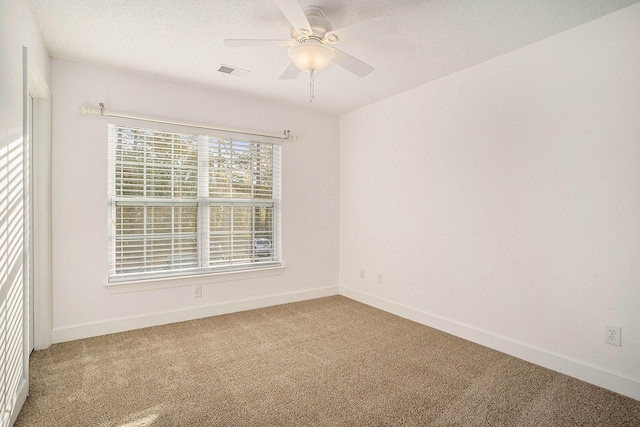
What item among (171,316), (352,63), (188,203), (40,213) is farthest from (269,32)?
(171,316)

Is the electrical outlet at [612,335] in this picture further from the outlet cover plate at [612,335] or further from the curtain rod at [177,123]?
the curtain rod at [177,123]

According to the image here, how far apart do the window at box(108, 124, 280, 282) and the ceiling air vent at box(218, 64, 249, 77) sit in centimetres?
75

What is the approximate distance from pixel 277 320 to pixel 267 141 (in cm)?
201

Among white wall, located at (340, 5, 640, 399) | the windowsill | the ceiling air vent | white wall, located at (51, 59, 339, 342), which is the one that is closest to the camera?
white wall, located at (340, 5, 640, 399)

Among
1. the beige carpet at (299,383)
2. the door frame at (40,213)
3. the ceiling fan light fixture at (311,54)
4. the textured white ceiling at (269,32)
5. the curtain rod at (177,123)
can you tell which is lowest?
the beige carpet at (299,383)

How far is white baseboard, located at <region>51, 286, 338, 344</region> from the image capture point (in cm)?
299

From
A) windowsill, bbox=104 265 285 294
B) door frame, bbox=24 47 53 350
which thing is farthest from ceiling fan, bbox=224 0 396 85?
windowsill, bbox=104 265 285 294

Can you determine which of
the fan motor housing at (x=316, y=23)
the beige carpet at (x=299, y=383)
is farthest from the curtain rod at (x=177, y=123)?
the beige carpet at (x=299, y=383)

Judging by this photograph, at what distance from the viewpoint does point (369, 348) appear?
9.39 ft

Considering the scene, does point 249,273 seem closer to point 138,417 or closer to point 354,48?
point 138,417

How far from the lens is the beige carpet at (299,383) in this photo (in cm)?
192

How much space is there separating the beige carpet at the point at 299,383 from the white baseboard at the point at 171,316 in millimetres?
93

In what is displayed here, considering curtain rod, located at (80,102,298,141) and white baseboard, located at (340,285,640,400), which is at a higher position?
curtain rod, located at (80,102,298,141)

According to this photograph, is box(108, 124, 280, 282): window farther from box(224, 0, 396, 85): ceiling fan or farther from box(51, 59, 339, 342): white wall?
box(224, 0, 396, 85): ceiling fan
